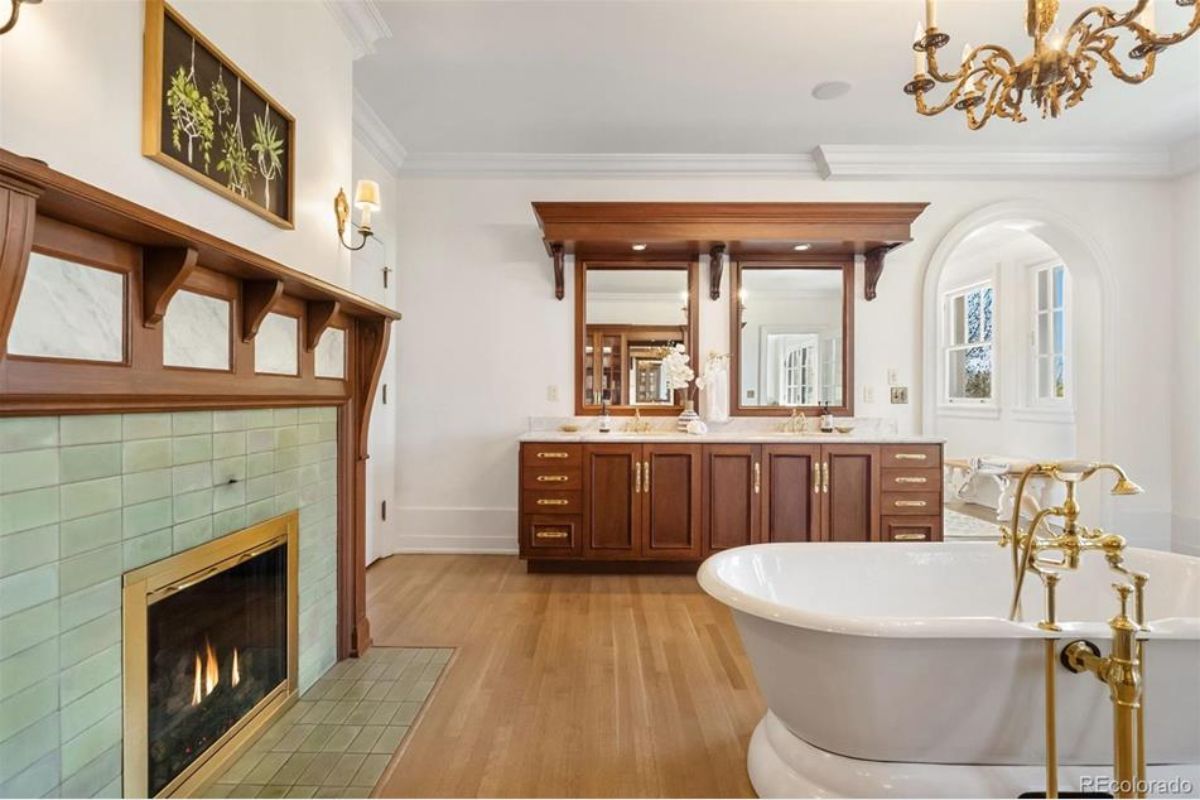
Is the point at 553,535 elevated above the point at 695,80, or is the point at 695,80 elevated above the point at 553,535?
the point at 695,80

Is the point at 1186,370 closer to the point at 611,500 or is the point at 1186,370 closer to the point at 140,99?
the point at 611,500

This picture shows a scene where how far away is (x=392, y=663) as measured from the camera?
7.27ft

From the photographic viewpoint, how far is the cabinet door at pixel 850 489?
10.6 feet

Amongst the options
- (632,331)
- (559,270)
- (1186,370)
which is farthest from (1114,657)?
(1186,370)

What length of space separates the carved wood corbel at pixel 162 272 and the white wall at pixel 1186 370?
541cm

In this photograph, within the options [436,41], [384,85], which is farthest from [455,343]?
[436,41]

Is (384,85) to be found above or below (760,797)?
above

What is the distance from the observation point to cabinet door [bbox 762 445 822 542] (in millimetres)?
3250

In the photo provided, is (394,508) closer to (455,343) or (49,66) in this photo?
(455,343)

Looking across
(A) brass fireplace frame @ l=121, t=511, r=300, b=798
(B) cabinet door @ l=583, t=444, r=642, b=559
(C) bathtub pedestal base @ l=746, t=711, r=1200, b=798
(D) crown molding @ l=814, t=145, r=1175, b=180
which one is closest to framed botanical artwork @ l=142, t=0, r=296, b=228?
(A) brass fireplace frame @ l=121, t=511, r=300, b=798

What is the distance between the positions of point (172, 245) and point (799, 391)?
350 cm

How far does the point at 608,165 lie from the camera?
372 centimetres

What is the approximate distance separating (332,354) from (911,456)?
10.5 ft

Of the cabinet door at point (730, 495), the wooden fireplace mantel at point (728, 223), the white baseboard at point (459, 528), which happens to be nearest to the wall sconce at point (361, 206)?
the wooden fireplace mantel at point (728, 223)
